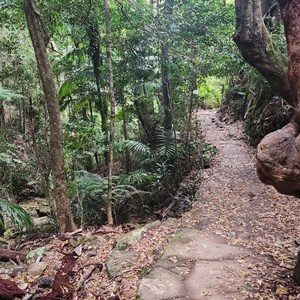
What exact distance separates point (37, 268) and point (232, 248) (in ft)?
9.14

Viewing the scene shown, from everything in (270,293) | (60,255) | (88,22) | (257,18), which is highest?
(88,22)

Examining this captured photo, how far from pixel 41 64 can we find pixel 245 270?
14.5 feet

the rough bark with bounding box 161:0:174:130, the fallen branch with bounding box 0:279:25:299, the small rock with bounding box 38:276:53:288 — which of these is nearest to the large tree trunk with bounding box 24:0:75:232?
the small rock with bounding box 38:276:53:288

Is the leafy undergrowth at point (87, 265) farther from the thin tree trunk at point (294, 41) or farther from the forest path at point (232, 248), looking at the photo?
the thin tree trunk at point (294, 41)

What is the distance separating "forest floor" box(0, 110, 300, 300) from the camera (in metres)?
3.44

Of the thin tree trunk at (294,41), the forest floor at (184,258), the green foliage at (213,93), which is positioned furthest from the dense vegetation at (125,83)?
the green foliage at (213,93)

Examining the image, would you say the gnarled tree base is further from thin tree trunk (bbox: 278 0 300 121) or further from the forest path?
the forest path

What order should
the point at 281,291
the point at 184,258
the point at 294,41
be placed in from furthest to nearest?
1. the point at 184,258
2. the point at 281,291
3. the point at 294,41

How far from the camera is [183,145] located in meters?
9.30

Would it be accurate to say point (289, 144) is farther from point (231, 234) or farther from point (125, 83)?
point (125, 83)

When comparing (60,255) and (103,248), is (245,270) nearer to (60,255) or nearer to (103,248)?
(103,248)

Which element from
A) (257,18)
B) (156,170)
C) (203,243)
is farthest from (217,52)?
(203,243)

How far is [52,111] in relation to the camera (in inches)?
216

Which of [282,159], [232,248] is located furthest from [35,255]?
[282,159]
